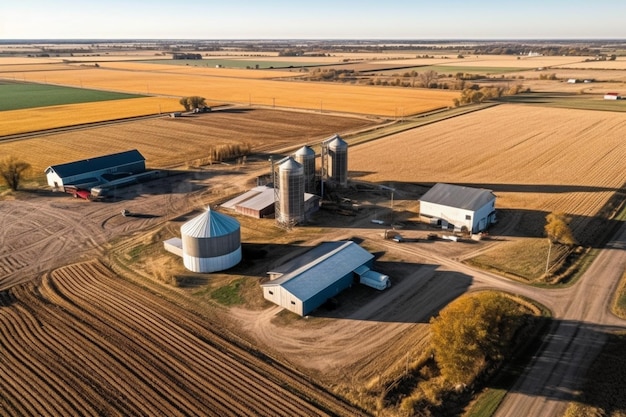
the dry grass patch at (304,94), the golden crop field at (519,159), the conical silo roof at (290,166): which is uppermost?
the conical silo roof at (290,166)

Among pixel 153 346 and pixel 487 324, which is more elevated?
pixel 487 324

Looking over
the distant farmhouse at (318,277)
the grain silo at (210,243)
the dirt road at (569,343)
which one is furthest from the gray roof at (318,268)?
the dirt road at (569,343)

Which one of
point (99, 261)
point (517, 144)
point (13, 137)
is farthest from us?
point (13, 137)

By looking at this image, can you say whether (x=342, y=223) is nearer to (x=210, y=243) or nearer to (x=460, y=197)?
(x=460, y=197)

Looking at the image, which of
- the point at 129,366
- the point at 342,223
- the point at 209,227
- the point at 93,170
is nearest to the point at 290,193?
the point at 342,223

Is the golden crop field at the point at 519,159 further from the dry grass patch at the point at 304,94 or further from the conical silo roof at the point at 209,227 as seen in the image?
the conical silo roof at the point at 209,227

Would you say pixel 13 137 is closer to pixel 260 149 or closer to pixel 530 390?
pixel 260 149

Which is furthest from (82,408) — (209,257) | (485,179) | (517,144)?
(517,144)
